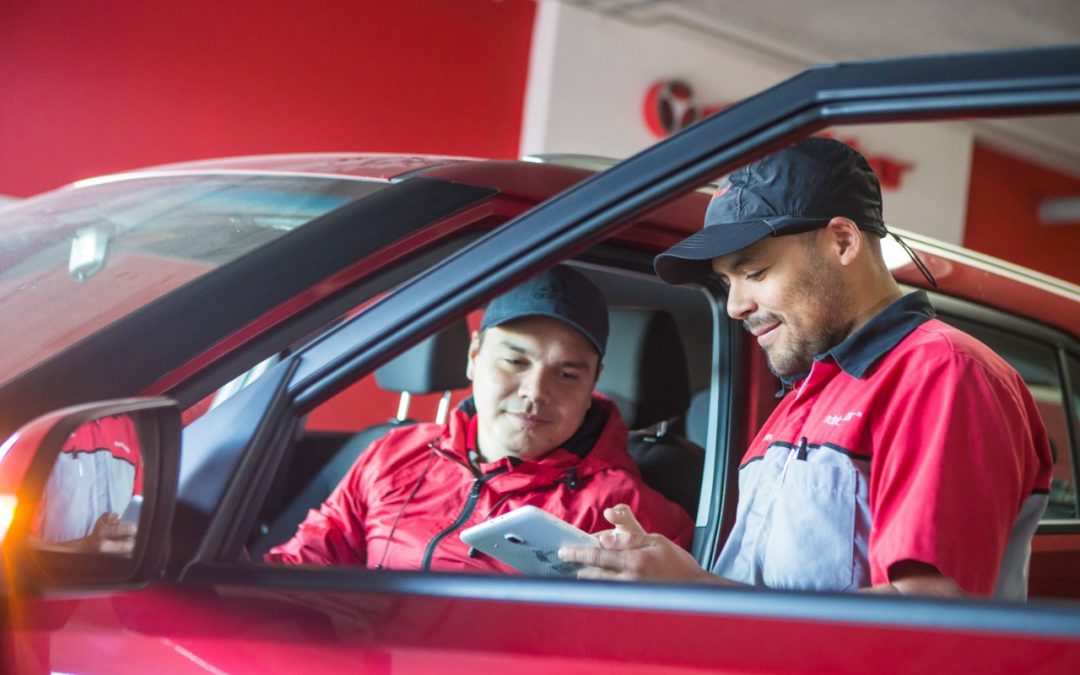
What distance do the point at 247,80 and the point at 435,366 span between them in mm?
4374

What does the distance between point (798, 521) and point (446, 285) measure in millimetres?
474

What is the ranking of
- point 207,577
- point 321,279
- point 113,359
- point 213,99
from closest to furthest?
point 207,577 < point 113,359 < point 321,279 < point 213,99

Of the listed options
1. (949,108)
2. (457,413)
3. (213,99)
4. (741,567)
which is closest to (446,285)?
(949,108)

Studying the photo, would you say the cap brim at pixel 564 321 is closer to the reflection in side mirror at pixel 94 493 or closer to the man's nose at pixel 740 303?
the man's nose at pixel 740 303

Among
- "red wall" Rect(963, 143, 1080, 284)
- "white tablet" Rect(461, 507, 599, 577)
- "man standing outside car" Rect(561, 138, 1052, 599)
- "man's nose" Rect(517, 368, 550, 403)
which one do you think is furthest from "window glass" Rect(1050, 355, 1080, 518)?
"red wall" Rect(963, 143, 1080, 284)

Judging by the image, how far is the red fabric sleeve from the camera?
108 cm

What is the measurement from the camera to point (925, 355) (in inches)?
49.3

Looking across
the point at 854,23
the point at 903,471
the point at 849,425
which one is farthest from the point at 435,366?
the point at 854,23

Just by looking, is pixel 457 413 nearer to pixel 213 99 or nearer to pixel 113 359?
pixel 113 359

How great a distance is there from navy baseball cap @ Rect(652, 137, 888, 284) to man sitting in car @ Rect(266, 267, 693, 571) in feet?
1.79

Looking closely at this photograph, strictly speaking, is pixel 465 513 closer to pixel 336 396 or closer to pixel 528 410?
pixel 528 410

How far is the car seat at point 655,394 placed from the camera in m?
2.02

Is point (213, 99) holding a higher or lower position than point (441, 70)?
lower

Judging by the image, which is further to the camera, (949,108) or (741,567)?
(741,567)
